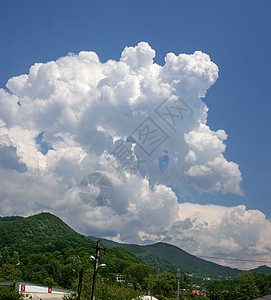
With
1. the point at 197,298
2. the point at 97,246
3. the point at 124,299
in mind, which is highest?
the point at 97,246

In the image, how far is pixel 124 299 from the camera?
5234 cm

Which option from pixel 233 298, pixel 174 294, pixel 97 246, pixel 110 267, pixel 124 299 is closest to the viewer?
pixel 97 246

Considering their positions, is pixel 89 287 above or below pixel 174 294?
above

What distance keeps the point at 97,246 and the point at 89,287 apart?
22575mm

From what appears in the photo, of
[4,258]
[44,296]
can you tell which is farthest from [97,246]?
[4,258]

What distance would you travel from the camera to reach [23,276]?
128 metres

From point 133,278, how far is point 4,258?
204 ft

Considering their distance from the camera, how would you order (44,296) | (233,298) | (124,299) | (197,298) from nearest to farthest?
(124,299), (44,296), (233,298), (197,298)

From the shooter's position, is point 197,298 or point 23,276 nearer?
point 23,276

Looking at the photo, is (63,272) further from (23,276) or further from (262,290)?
(262,290)

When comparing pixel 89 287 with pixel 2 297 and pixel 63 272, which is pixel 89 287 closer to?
pixel 2 297

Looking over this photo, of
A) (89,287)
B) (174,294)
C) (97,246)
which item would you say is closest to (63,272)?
(174,294)

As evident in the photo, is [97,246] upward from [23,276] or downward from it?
upward

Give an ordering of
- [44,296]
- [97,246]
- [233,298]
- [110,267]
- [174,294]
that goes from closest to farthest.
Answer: [97,246]
[44,296]
[233,298]
[174,294]
[110,267]
